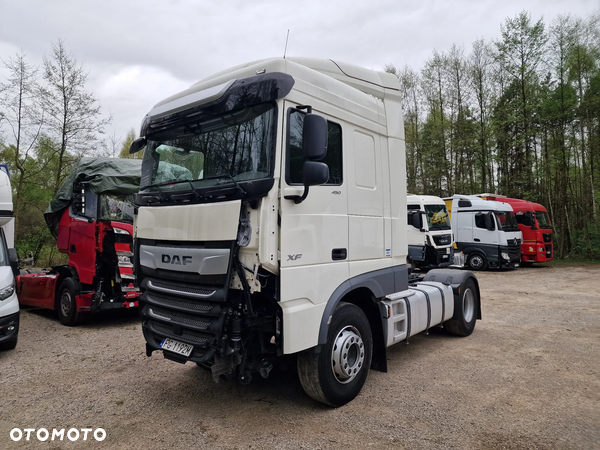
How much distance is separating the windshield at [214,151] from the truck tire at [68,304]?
14.3ft

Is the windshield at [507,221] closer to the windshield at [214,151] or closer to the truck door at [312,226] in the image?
A: the truck door at [312,226]

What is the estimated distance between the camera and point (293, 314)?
3.22 m

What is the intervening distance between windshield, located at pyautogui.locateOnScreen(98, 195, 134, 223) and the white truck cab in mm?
14124

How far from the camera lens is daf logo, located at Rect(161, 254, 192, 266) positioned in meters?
3.46

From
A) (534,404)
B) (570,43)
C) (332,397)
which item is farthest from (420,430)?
(570,43)

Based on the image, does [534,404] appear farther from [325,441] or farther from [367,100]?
[367,100]

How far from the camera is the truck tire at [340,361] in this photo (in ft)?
Result: 11.8

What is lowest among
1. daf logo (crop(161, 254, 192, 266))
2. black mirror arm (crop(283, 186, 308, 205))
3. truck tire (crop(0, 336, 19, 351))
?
truck tire (crop(0, 336, 19, 351))

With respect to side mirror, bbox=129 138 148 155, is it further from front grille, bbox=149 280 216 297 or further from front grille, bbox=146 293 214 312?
front grille, bbox=146 293 214 312

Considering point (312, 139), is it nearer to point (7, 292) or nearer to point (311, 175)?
point (311, 175)

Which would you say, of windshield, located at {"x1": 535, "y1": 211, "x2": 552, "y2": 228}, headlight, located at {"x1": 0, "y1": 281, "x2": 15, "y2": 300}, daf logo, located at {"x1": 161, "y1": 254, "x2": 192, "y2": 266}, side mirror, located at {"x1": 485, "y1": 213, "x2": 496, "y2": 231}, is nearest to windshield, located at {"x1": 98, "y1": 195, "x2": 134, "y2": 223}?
headlight, located at {"x1": 0, "y1": 281, "x2": 15, "y2": 300}

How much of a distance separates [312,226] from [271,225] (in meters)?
0.49

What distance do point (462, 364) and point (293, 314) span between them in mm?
2941

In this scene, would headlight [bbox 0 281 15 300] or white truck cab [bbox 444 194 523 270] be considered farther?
white truck cab [bbox 444 194 523 270]
